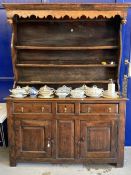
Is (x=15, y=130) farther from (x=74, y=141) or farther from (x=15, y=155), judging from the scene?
(x=74, y=141)

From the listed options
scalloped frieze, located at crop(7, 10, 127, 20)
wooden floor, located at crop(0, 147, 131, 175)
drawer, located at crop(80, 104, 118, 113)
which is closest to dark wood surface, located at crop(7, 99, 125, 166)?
drawer, located at crop(80, 104, 118, 113)

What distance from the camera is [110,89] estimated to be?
302cm

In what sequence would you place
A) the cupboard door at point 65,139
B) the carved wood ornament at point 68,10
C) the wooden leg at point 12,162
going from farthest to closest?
the wooden leg at point 12,162 < the cupboard door at point 65,139 < the carved wood ornament at point 68,10

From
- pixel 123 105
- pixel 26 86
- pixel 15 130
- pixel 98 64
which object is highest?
pixel 98 64

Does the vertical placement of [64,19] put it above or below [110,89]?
above

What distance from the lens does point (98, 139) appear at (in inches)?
118

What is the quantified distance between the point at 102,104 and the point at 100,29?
1.03 m

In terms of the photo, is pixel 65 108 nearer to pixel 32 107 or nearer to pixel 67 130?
pixel 67 130

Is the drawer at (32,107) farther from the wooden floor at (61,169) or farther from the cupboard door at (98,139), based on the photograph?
the wooden floor at (61,169)

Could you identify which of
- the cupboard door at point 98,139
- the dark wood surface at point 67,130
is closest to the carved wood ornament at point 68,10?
the dark wood surface at point 67,130

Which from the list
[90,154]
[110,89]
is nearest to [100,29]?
[110,89]

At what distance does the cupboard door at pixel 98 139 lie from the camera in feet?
9.75

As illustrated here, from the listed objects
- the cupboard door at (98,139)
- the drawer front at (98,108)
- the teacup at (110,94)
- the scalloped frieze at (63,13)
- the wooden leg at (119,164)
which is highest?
the scalloped frieze at (63,13)

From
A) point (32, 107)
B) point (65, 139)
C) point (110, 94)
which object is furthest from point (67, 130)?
point (110, 94)
